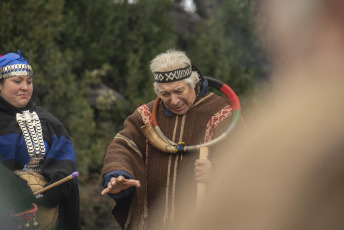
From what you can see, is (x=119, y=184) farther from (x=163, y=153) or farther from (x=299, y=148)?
(x=299, y=148)

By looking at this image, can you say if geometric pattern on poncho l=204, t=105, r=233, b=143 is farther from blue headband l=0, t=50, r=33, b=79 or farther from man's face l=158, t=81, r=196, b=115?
blue headband l=0, t=50, r=33, b=79

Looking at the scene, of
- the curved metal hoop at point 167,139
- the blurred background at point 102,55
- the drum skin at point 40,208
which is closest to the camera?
the curved metal hoop at point 167,139

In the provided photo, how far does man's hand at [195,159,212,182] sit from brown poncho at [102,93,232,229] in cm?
14

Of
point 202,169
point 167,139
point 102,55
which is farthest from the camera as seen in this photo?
point 102,55

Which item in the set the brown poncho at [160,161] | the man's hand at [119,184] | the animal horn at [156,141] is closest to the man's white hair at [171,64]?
the brown poncho at [160,161]

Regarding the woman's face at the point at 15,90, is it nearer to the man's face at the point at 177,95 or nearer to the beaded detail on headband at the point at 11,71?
the beaded detail on headband at the point at 11,71

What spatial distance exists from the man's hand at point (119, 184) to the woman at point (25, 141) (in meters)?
0.64

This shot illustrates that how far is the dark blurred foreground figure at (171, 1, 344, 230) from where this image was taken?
0.83 m

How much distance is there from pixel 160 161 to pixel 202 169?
1.33 ft

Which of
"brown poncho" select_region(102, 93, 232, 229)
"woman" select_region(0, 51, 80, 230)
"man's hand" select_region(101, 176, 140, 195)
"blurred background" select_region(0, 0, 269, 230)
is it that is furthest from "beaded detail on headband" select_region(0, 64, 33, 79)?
"blurred background" select_region(0, 0, 269, 230)

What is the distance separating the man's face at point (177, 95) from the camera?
3797mm

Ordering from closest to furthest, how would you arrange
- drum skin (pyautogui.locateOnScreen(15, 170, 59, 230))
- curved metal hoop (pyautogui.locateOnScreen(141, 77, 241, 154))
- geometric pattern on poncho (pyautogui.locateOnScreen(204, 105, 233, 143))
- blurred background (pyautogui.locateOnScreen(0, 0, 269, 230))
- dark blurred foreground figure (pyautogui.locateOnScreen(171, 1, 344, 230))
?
dark blurred foreground figure (pyautogui.locateOnScreen(171, 1, 344, 230)), curved metal hoop (pyautogui.locateOnScreen(141, 77, 241, 154)), geometric pattern on poncho (pyautogui.locateOnScreen(204, 105, 233, 143)), drum skin (pyautogui.locateOnScreen(15, 170, 59, 230)), blurred background (pyautogui.locateOnScreen(0, 0, 269, 230))

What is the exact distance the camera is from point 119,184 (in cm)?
362

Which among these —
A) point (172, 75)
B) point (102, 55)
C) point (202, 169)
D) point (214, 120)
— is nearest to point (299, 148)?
point (202, 169)
